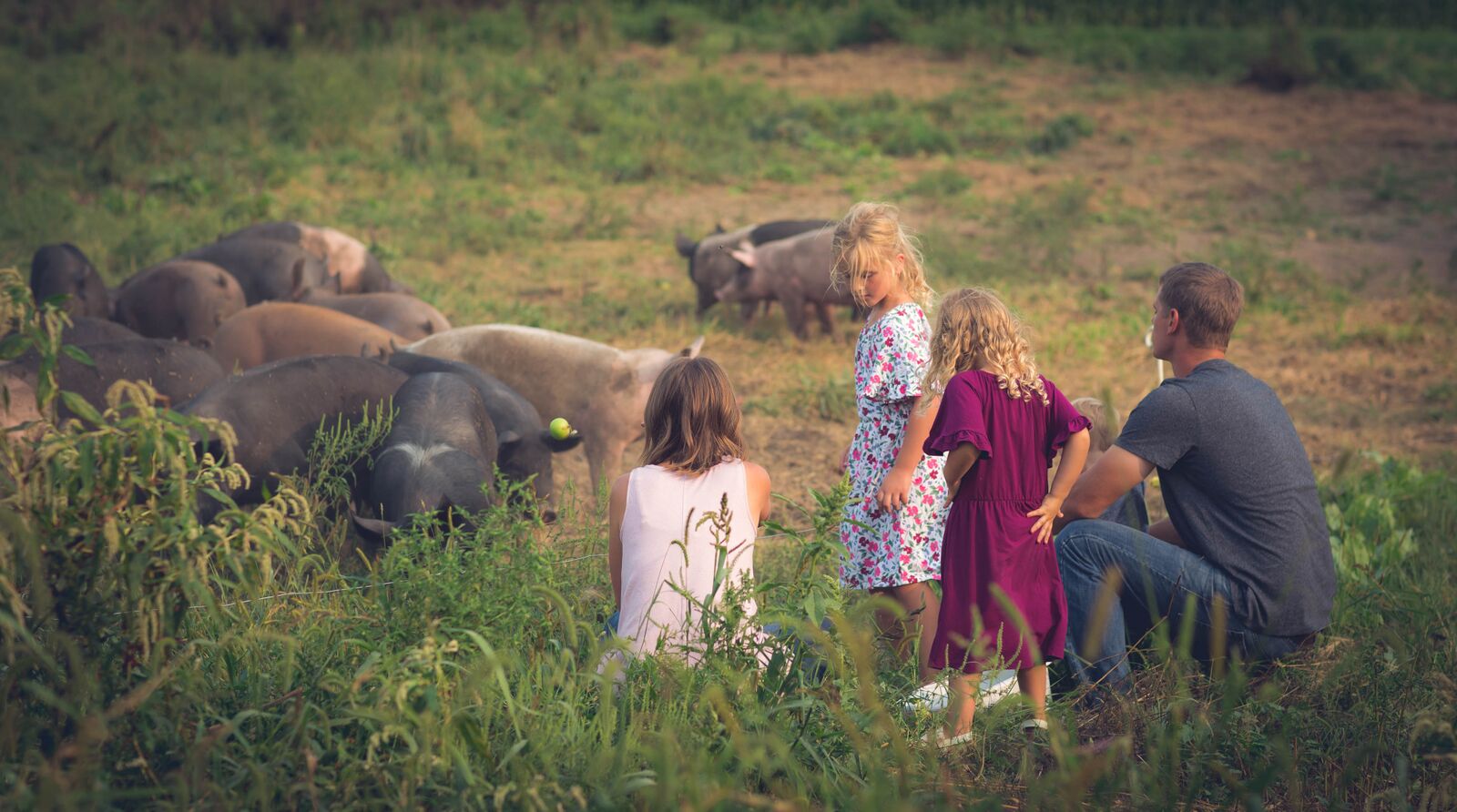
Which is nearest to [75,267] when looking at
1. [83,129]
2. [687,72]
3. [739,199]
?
[83,129]

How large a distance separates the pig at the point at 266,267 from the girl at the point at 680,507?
5.86 metres

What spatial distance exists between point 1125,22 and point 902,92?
21.8ft

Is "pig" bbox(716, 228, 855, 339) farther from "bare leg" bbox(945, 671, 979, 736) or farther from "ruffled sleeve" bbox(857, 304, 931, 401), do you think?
"bare leg" bbox(945, 671, 979, 736)

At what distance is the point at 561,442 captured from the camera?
553cm

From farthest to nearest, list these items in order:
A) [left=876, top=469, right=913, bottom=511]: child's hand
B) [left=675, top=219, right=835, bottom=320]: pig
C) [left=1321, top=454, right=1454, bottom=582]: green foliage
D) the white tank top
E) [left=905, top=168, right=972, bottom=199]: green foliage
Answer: [left=905, top=168, right=972, bottom=199]: green foliage
[left=675, top=219, right=835, bottom=320]: pig
[left=1321, top=454, right=1454, bottom=582]: green foliage
[left=876, top=469, right=913, bottom=511]: child's hand
the white tank top

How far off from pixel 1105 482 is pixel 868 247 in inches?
44.1

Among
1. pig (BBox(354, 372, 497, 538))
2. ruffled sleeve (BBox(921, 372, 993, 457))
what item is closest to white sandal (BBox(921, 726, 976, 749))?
ruffled sleeve (BBox(921, 372, 993, 457))

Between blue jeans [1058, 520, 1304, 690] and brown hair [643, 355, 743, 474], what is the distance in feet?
3.94

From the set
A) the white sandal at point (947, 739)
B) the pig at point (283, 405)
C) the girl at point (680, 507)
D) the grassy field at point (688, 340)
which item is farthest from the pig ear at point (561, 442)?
the white sandal at point (947, 739)

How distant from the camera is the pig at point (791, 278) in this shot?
30.8 ft

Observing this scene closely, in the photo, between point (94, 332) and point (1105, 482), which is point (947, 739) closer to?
point (1105, 482)

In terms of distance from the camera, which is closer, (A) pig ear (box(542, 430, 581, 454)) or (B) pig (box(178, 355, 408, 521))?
(B) pig (box(178, 355, 408, 521))

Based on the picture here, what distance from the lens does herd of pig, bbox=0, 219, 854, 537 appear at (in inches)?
207

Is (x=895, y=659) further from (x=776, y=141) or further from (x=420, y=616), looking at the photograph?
(x=776, y=141)
